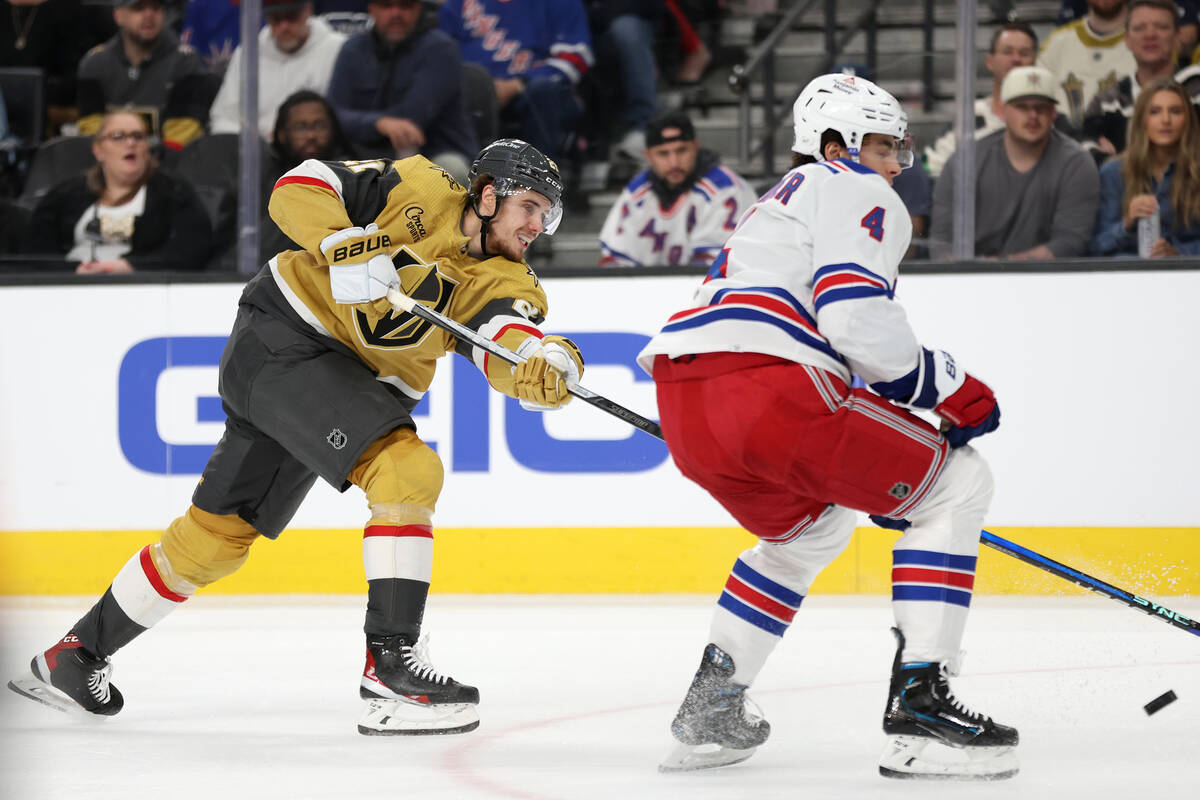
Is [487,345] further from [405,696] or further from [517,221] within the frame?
[405,696]

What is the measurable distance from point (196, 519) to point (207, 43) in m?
2.43

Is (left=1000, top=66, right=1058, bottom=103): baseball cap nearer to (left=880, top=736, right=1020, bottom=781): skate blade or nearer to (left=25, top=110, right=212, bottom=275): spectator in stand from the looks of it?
(left=25, top=110, right=212, bottom=275): spectator in stand

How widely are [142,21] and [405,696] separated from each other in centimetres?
317

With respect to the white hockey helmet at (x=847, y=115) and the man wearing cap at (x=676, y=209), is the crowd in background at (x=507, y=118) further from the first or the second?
→ the white hockey helmet at (x=847, y=115)

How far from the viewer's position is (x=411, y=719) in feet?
9.68

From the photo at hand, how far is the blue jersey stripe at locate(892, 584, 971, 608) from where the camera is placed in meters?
2.51

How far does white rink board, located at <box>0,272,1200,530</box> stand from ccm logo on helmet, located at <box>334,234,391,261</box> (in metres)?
1.71

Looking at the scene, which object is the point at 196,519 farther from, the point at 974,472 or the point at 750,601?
the point at 974,472

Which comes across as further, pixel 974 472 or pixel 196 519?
pixel 196 519

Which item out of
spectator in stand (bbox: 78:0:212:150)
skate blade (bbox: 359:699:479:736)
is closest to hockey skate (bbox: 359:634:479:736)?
skate blade (bbox: 359:699:479:736)

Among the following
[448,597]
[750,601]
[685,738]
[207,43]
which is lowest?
[448,597]

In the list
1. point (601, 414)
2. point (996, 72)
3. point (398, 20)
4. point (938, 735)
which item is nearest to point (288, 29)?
point (398, 20)

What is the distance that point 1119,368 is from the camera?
457 centimetres

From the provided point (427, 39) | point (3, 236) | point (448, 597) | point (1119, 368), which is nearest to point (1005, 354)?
point (1119, 368)
